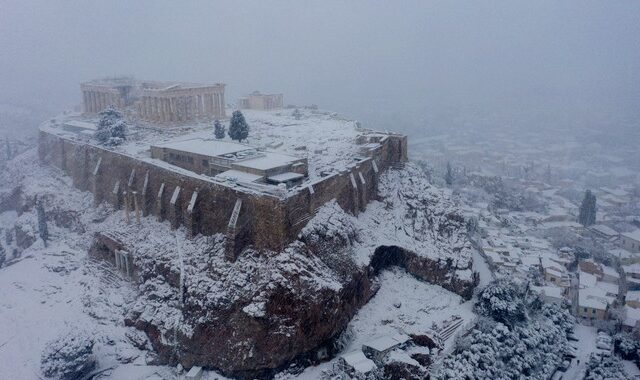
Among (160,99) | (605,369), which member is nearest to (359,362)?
(605,369)

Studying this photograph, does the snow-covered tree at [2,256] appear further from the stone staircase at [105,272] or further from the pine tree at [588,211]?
the pine tree at [588,211]

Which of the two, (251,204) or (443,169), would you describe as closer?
→ (251,204)

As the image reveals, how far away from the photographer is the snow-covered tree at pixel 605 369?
32094 mm

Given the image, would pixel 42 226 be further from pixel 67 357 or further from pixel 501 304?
pixel 501 304

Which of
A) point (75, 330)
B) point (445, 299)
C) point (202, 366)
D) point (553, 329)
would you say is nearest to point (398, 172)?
point (445, 299)

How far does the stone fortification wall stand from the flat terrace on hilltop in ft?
0.22

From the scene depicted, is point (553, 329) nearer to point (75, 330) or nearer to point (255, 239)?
point (255, 239)

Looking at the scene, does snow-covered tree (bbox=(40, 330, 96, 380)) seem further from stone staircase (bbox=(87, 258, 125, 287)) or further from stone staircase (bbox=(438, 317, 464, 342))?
stone staircase (bbox=(438, 317, 464, 342))

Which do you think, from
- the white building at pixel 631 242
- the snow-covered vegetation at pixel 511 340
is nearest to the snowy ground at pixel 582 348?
the snow-covered vegetation at pixel 511 340

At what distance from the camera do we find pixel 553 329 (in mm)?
37125

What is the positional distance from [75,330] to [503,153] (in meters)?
111

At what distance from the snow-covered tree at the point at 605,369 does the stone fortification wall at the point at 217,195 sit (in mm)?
20321

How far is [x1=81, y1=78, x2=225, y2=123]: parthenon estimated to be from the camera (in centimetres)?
5503

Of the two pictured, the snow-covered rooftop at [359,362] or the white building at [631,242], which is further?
the white building at [631,242]
